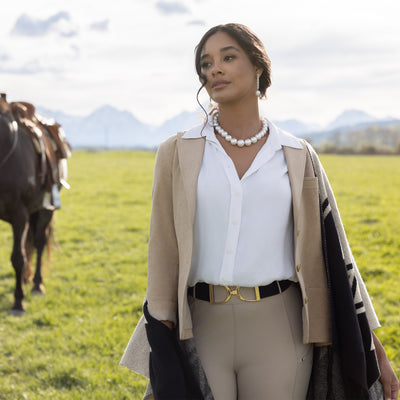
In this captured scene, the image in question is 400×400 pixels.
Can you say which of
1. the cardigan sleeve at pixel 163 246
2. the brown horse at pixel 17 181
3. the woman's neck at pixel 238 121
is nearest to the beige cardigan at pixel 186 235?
the cardigan sleeve at pixel 163 246

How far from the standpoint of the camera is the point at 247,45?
70.1 inches

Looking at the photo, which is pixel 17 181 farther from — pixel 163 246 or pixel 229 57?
pixel 229 57

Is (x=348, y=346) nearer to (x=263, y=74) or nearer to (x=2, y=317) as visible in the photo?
(x=263, y=74)

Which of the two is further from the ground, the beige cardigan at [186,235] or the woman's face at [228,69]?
the woman's face at [228,69]

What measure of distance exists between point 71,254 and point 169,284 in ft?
18.6

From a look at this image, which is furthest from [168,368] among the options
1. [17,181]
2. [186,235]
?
[17,181]

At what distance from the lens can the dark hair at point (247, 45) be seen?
1777mm

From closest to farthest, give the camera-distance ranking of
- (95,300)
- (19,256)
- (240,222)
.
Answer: (240,222) → (19,256) → (95,300)

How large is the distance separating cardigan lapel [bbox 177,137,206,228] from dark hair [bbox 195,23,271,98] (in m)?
0.30

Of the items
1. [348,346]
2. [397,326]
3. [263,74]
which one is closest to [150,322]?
[348,346]

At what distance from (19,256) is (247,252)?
3.84 metres

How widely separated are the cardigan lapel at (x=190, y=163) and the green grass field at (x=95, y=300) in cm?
212

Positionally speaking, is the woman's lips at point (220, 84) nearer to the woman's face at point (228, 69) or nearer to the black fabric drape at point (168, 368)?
the woman's face at point (228, 69)

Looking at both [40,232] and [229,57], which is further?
[40,232]
